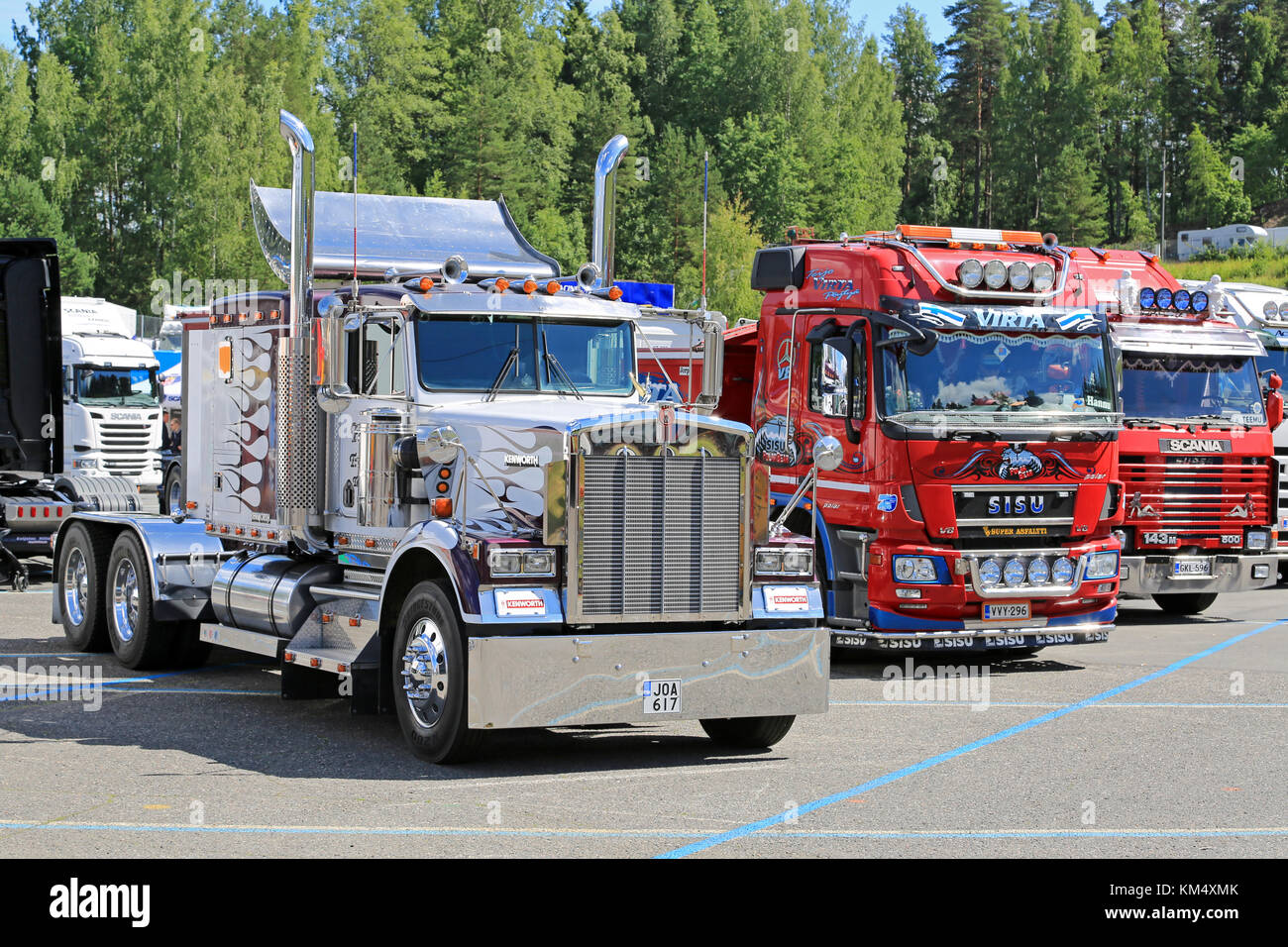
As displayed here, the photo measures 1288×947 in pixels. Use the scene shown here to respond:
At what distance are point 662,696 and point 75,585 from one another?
7089mm

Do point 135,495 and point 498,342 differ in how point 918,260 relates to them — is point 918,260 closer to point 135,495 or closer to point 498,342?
point 498,342

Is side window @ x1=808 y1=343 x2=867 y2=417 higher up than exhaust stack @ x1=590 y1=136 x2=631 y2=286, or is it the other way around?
exhaust stack @ x1=590 y1=136 x2=631 y2=286

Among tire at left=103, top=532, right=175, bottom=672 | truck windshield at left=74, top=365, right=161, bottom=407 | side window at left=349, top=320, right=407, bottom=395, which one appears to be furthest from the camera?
truck windshield at left=74, top=365, right=161, bottom=407

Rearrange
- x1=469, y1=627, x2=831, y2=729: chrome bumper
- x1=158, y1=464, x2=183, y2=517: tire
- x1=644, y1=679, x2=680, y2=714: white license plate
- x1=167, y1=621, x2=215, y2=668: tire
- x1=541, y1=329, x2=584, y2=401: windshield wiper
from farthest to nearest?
x1=158, y1=464, x2=183, y2=517: tire
x1=167, y1=621, x2=215, y2=668: tire
x1=541, y1=329, x2=584, y2=401: windshield wiper
x1=644, y1=679, x2=680, y2=714: white license plate
x1=469, y1=627, x2=831, y2=729: chrome bumper

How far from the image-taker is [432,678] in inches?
362

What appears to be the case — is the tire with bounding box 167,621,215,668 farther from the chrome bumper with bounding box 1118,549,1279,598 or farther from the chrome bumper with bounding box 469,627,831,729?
the chrome bumper with bounding box 1118,549,1279,598

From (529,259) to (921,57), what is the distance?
12340 cm

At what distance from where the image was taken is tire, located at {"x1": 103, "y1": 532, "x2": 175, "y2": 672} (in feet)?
41.5

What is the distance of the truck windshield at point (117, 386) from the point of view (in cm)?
3123

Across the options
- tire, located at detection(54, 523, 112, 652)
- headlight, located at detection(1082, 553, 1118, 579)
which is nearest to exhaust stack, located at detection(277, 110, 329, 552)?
tire, located at detection(54, 523, 112, 652)

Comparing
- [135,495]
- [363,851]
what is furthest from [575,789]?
[135,495]

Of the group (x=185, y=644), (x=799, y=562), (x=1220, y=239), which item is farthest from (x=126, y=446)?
(x=1220, y=239)

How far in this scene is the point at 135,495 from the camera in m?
17.2

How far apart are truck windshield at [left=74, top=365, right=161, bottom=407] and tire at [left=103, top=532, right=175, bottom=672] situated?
61.9ft
